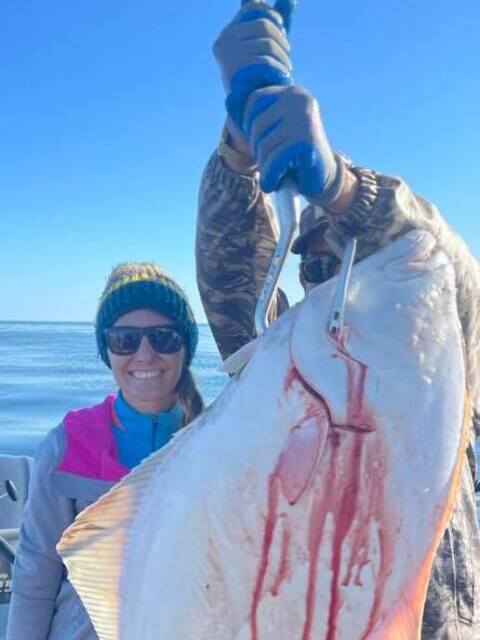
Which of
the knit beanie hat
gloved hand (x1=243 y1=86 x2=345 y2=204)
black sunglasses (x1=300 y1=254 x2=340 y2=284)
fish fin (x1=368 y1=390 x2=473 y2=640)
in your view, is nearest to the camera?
fish fin (x1=368 y1=390 x2=473 y2=640)

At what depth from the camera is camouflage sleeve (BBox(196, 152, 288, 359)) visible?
104 inches

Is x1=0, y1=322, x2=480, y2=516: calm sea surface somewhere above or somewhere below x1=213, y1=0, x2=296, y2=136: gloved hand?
below

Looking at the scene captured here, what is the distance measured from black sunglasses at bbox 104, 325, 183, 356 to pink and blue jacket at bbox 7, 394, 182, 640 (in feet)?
1.05

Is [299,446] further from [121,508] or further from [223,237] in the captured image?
[223,237]

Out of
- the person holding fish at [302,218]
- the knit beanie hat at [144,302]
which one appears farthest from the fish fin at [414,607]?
the knit beanie hat at [144,302]

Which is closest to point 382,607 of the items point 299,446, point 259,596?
point 259,596

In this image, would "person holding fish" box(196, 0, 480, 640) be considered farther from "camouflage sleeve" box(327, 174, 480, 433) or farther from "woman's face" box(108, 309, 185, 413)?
"woman's face" box(108, 309, 185, 413)

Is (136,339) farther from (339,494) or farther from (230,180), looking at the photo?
(339,494)

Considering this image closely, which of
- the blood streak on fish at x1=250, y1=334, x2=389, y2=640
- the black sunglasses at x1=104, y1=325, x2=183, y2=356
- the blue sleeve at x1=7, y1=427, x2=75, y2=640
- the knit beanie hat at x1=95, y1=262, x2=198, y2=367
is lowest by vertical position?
the blue sleeve at x1=7, y1=427, x2=75, y2=640

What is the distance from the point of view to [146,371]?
270cm

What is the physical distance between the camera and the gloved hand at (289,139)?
5.90 ft

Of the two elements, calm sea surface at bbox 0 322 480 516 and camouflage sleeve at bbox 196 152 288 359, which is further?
calm sea surface at bbox 0 322 480 516

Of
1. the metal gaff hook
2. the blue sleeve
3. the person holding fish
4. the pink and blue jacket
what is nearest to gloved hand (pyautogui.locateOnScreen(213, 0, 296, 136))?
the person holding fish

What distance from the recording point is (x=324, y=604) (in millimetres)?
1545
